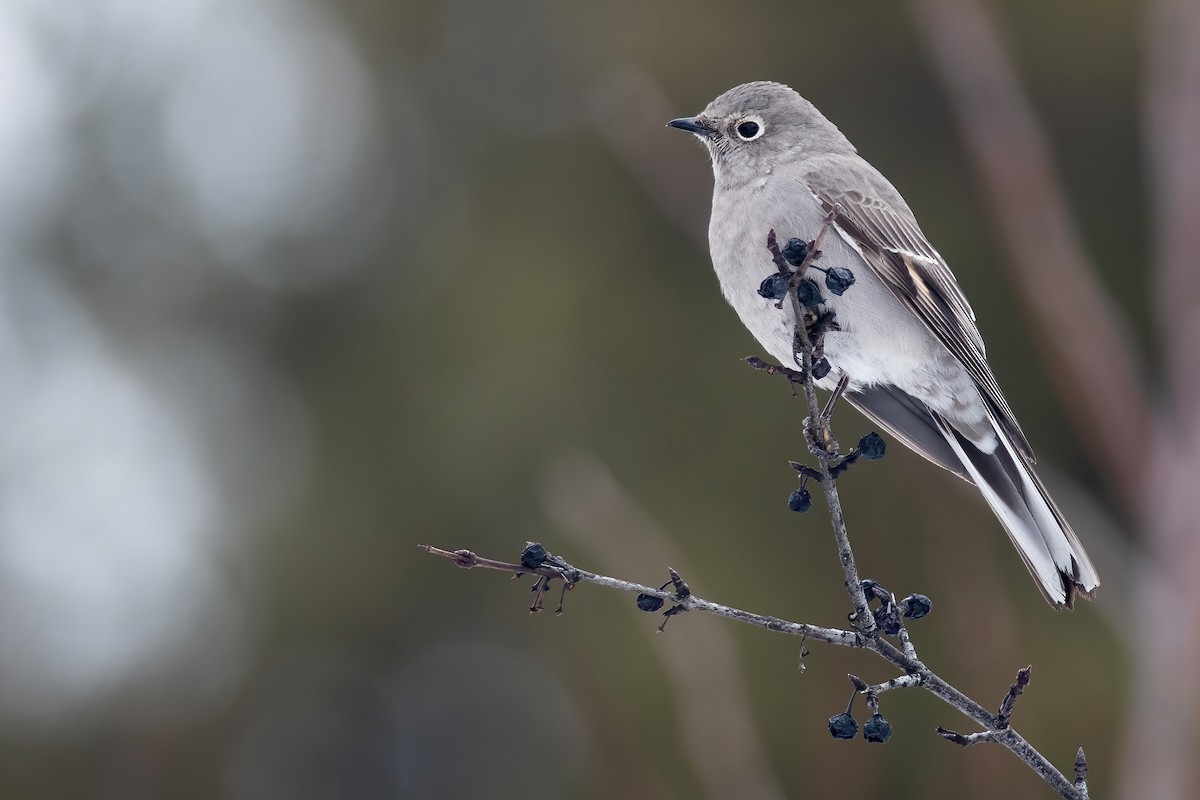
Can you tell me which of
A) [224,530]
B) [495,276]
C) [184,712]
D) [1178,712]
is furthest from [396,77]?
[1178,712]

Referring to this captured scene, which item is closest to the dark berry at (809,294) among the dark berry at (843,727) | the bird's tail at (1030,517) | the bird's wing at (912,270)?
the dark berry at (843,727)

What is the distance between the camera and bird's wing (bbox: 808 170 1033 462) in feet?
16.7

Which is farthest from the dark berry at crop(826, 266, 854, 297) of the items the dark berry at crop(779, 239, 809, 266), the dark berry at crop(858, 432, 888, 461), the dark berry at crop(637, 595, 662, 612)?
the dark berry at crop(637, 595, 662, 612)

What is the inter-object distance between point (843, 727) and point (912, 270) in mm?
2690

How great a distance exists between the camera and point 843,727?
3.11m

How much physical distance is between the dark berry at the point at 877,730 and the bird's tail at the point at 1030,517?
131 centimetres

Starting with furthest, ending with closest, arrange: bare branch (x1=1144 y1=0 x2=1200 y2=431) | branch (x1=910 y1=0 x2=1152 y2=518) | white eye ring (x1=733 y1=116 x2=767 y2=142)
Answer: white eye ring (x1=733 y1=116 x2=767 y2=142)
branch (x1=910 y1=0 x2=1152 y2=518)
bare branch (x1=1144 y1=0 x2=1200 y2=431)

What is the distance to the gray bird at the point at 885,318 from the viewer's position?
498cm

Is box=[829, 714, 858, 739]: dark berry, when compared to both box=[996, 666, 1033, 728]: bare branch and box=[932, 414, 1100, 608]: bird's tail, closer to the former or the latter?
box=[996, 666, 1033, 728]: bare branch

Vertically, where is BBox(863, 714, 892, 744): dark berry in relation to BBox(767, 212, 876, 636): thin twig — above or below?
below

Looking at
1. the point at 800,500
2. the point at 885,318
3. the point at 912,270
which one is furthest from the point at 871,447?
the point at 912,270

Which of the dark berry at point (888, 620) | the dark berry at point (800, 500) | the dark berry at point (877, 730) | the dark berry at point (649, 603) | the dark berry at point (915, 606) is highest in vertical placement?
the dark berry at point (800, 500)

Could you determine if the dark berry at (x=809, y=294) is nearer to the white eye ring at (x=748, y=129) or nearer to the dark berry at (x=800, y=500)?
the dark berry at (x=800, y=500)

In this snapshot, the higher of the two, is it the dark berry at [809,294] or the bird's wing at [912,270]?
the bird's wing at [912,270]
